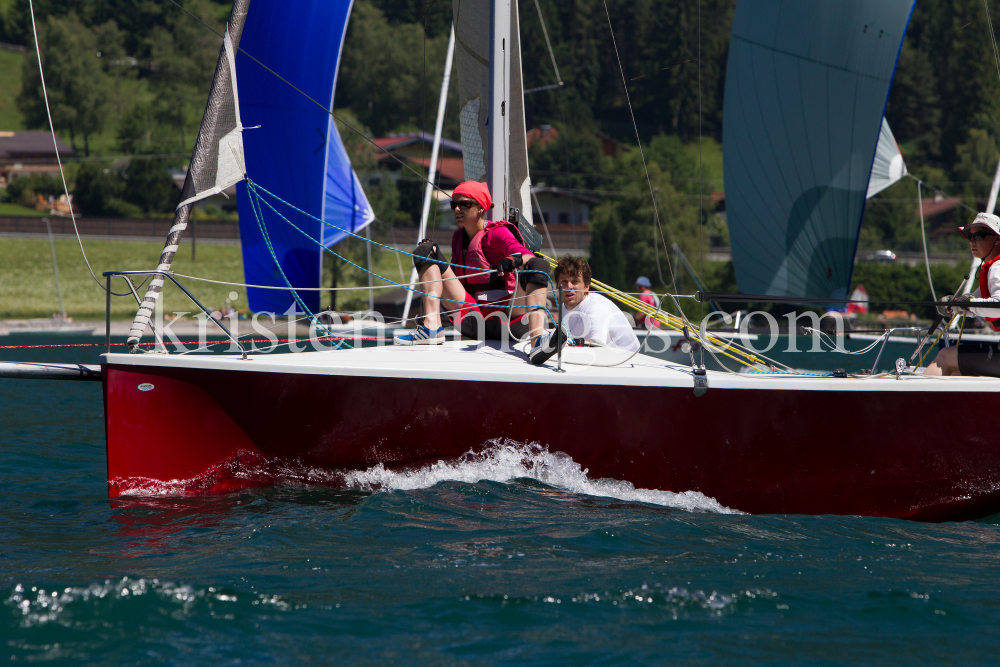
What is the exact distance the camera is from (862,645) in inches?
144

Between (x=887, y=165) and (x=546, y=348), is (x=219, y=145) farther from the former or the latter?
(x=887, y=165)

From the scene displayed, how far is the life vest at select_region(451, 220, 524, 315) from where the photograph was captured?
20.1 ft

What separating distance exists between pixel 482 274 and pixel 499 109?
1330 millimetres

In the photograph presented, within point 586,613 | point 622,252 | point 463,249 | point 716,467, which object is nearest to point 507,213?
point 463,249

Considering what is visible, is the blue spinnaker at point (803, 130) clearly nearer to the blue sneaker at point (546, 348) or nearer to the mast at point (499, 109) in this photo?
the mast at point (499, 109)

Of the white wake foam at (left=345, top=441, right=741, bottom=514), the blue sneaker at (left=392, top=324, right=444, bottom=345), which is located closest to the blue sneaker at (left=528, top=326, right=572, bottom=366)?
the white wake foam at (left=345, top=441, right=741, bottom=514)

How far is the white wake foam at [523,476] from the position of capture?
5160 mm

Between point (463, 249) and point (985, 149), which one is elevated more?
point (985, 149)

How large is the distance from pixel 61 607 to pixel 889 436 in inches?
159

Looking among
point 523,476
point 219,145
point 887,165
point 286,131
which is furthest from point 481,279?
point 887,165

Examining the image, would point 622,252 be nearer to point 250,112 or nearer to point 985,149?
point 250,112

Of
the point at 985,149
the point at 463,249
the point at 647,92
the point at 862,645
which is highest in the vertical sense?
the point at 647,92

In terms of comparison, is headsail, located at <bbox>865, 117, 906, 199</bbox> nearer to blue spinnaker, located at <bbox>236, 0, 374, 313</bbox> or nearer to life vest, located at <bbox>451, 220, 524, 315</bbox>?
blue spinnaker, located at <bbox>236, 0, 374, 313</bbox>

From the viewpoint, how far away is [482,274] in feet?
20.3
